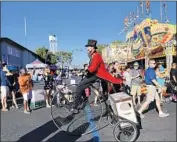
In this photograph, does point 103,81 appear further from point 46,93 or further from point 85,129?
point 46,93

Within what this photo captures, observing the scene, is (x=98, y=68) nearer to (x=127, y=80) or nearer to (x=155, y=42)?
(x=127, y=80)

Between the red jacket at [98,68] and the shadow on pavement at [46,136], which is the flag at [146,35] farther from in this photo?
the red jacket at [98,68]

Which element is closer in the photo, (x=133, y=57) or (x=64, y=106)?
(x=64, y=106)

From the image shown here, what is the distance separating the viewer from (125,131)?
6645 mm

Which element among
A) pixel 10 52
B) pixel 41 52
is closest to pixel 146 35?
pixel 10 52

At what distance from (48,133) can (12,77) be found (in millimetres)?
6339

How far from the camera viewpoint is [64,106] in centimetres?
774

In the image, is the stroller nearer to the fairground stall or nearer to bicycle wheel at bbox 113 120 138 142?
bicycle wheel at bbox 113 120 138 142

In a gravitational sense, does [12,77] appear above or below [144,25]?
below

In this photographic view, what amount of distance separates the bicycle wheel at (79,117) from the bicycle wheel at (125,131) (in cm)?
102

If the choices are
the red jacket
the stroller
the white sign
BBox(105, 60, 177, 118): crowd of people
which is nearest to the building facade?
the white sign

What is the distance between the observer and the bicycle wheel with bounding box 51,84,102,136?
768cm

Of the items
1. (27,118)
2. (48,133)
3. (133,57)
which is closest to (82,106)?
(48,133)

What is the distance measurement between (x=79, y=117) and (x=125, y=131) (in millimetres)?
1807
